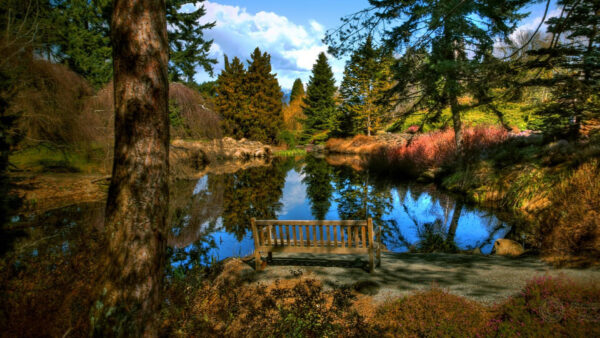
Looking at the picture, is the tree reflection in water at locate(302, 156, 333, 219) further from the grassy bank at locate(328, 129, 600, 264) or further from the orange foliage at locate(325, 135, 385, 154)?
the orange foliage at locate(325, 135, 385, 154)

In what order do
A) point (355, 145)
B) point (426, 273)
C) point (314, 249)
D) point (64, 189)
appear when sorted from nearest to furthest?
point (426, 273) < point (314, 249) < point (64, 189) < point (355, 145)

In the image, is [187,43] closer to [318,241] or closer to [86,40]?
[86,40]

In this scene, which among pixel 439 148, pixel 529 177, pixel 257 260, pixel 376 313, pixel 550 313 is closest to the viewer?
pixel 550 313

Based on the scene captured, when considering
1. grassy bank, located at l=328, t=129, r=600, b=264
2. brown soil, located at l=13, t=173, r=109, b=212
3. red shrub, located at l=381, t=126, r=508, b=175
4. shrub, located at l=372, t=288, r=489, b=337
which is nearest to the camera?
shrub, located at l=372, t=288, r=489, b=337

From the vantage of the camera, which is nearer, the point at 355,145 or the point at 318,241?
the point at 318,241

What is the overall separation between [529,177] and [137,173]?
10.2 meters

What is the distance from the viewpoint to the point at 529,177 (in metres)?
8.22

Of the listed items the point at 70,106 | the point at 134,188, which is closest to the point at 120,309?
the point at 134,188

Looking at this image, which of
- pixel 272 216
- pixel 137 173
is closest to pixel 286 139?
pixel 272 216

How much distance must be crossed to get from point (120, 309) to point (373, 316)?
8.40 feet

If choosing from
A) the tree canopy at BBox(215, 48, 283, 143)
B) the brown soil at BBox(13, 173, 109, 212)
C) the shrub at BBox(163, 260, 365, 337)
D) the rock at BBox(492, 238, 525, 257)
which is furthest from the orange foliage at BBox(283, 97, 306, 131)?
the shrub at BBox(163, 260, 365, 337)

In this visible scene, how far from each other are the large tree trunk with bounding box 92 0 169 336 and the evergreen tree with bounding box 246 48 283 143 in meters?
32.5

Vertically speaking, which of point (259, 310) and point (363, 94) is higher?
point (363, 94)

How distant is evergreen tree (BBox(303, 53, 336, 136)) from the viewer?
40500 mm
